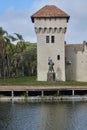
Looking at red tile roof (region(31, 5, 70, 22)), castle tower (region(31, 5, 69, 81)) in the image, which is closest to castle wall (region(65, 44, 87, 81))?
castle tower (region(31, 5, 69, 81))

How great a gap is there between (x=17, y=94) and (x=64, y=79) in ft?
37.8

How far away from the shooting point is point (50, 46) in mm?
69750

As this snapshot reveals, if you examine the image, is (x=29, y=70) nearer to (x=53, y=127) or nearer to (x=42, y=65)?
(x=42, y=65)

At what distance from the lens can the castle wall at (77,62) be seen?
240 ft

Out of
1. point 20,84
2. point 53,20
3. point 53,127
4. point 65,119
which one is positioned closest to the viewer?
point 53,127

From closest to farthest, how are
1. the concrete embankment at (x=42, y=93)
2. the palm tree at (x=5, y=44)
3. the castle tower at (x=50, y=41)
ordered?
1. the concrete embankment at (x=42, y=93)
2. the castle tower at (x=50, y=41)
3. the palm tree at (x=5, y=44)

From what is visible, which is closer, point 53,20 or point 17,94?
point 17,94

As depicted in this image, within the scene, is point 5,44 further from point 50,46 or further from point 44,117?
point 44,117

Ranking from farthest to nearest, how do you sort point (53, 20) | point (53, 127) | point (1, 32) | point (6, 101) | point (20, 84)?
point (1, 32) → point (53, 20) → point (20, 84) → point (6, 101) → point (53, 127)

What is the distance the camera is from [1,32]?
8350 centimetres

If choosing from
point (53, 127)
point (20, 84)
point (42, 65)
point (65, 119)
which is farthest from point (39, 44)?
point (53, 127)

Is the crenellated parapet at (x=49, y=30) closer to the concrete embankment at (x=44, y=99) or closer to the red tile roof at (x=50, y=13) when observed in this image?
the red tile roof at (x=50, y=13)

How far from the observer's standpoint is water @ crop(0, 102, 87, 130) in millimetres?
32969

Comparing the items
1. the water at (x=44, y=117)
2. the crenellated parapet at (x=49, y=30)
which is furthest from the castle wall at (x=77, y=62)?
the water at (x=44, y=117)
